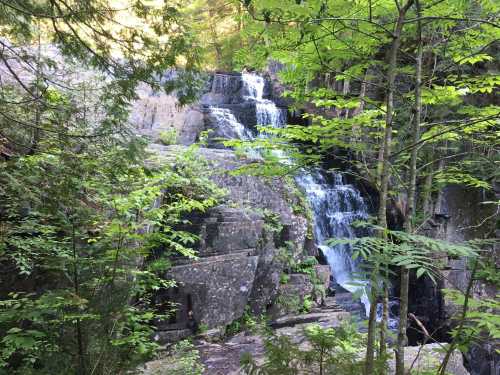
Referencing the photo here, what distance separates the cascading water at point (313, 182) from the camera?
10.4 metres

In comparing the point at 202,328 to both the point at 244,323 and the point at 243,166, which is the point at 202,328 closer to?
the point at 244,323

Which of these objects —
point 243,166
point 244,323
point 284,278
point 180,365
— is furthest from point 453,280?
point 243,166

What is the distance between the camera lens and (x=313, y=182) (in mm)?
12062

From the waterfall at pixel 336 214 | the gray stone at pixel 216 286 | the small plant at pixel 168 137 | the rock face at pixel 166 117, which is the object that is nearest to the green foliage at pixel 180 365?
the gray stone at pixel 216 286

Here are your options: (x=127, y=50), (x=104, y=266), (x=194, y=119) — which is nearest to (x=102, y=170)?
(x=104, y=266)

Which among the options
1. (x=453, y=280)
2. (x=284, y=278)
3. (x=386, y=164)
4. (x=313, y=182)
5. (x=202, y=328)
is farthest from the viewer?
(x=313, y=182)

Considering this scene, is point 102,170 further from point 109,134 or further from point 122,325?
point 122,325

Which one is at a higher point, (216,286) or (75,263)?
(75,263)

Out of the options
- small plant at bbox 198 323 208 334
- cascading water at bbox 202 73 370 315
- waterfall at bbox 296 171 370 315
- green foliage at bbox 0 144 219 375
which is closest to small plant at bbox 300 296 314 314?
cascading water at bbox 202 73 370 315

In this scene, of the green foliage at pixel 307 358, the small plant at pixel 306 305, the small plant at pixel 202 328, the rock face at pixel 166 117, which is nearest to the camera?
the green foliage at pixel 307 358

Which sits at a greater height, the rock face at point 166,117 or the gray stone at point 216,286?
the rock face at point 166,117

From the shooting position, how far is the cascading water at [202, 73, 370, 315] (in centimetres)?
1044

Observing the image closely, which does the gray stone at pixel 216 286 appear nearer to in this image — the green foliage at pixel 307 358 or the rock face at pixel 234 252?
the rock face at pixel 234 252

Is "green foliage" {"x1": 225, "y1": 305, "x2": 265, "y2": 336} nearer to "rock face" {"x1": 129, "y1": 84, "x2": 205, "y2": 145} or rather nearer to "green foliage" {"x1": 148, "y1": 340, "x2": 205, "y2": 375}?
"green foliage" {"x1": 148, "y1": 340, "x2": 205, "y2": 375}
